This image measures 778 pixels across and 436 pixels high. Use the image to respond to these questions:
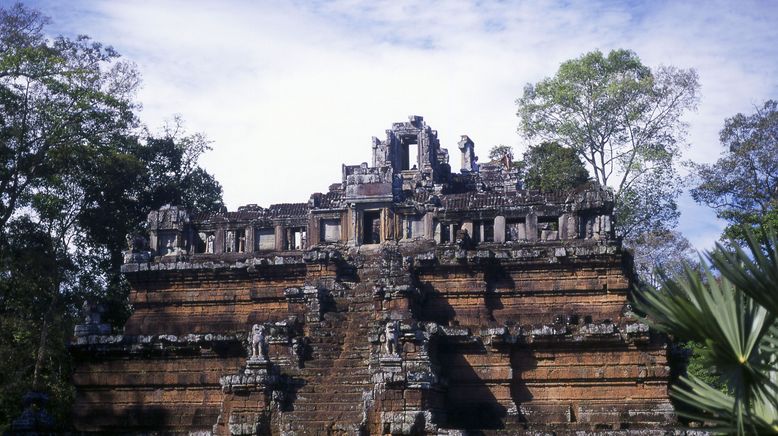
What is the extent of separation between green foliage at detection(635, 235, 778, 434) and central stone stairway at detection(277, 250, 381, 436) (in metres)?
12.2

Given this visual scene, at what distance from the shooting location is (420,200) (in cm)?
2667

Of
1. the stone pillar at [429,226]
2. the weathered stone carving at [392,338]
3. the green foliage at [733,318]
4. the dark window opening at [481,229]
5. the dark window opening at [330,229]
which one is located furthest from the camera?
the dark window opening at [330,229]

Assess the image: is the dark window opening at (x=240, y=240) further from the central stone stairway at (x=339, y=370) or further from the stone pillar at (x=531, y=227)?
the stone pillar at (x=531, y=227)

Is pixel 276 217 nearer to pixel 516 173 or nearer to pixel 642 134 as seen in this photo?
pixel 516 173

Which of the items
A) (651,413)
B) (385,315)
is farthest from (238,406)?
(651,413)

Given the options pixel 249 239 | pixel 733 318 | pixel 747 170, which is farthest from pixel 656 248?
pixel 733 318

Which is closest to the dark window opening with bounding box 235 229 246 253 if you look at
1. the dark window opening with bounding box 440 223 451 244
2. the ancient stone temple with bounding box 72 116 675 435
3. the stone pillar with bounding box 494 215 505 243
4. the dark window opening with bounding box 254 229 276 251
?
the ancient stone temple with bounding box 72 116 675 435

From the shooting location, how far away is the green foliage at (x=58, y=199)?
27.9 m

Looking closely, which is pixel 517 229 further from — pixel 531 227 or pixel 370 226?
pixel 370 226

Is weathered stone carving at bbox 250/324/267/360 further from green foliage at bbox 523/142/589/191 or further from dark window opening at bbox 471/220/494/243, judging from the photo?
green foliage at bbox 523/142/589/191

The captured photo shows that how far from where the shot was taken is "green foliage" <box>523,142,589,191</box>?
126 ft

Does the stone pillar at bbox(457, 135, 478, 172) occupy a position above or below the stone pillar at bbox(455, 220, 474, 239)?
above

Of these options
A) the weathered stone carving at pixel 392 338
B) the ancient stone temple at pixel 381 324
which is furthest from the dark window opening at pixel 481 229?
the weathered stone carving at pixel 392 338

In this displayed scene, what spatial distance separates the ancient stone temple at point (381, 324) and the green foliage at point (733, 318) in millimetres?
11809
